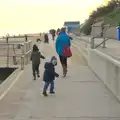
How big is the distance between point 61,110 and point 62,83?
15.9ft

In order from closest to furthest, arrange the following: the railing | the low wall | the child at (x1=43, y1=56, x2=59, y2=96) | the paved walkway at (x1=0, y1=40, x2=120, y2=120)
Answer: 1. the paved walkway at (x1=0, y1=40, x2=120, y2=120)
2. the low wall
3. the child at (x1=43, y1=56, x2=59, y2=96)
4. the railing

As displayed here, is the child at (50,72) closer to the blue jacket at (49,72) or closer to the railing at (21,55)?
the blue jacket at (49,72)

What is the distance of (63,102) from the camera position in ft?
35.9

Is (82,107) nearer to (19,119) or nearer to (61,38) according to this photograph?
(19,119)

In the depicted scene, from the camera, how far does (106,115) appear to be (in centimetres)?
923

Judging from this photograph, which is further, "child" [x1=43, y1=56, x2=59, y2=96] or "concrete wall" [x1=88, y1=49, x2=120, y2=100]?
"child" [x1=43, y1=56, x2=59, y2=96]

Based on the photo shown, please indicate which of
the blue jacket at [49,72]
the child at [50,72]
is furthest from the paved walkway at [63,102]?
the blue jacket at [49,72]

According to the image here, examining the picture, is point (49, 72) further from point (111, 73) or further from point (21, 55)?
point (21, 55)

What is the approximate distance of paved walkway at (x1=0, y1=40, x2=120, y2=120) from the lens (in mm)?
9298

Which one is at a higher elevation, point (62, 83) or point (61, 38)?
point (61, 38)

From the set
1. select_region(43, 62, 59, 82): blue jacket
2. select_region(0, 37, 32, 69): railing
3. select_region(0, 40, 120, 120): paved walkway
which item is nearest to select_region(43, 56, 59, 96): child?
select_region(43, 62, 59, 82): blue jacket

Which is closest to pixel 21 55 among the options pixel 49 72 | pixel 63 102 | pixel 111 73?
pixel 49 72

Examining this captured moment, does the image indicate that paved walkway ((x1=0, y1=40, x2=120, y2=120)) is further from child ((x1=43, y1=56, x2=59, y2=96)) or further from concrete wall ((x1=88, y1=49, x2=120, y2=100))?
child ((x1=43, y1=56, x2=59, y2=96))

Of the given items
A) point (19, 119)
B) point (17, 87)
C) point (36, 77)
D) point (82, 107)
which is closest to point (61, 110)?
point (82, 107)
